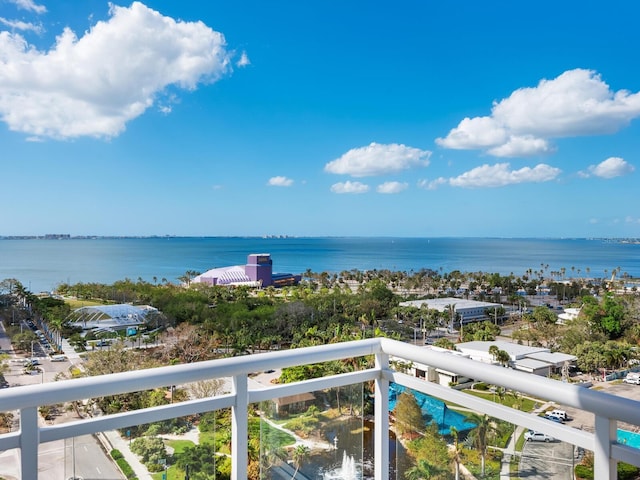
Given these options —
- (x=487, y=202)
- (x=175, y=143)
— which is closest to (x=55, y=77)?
(x=175, y=143)

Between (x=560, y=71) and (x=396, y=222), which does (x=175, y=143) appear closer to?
(x=396, y=222)

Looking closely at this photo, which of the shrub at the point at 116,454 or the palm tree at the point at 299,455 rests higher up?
the shrub at the point at 116,454

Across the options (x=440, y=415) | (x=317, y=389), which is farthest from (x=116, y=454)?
(x=440, y=415)

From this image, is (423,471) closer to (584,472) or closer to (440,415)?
(440,415)

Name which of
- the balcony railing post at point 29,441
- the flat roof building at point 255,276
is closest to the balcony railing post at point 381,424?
the balcony railing post at point 29,441

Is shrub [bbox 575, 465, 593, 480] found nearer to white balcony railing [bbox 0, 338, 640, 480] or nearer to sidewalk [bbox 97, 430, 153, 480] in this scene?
white balcony railing [bbox 0, 338, 640, 480]

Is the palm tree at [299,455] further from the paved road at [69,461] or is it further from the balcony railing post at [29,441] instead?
the balcony railing post at [29,441]
